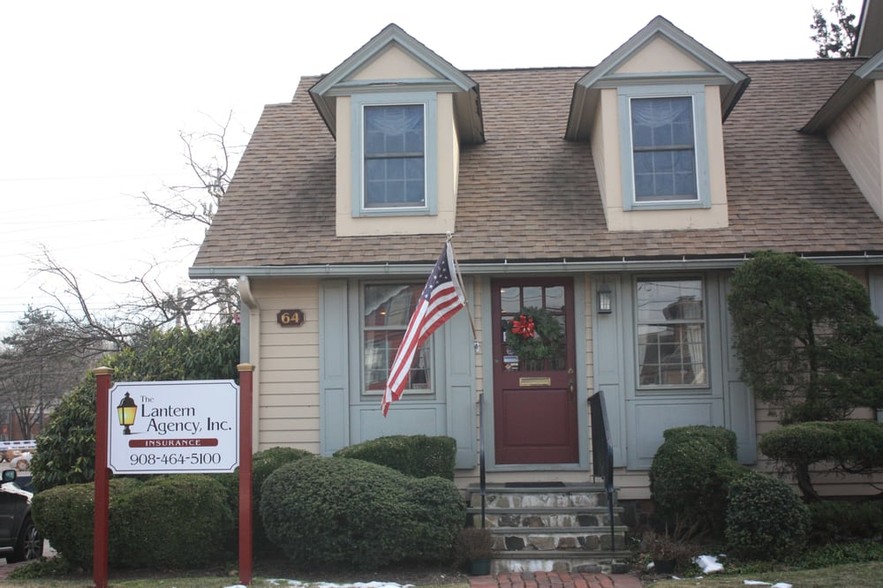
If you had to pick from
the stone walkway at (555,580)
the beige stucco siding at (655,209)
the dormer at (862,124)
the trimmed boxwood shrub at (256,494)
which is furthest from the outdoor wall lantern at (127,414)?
the dormer at (862,124)

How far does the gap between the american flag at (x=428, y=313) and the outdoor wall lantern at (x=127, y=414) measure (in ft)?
7.70

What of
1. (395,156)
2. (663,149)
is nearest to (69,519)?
Answer: (395,156)

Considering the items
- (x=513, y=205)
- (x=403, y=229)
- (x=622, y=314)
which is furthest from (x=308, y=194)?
(x=622, y=314)

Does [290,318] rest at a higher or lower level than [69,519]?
higher

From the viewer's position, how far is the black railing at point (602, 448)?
28.9 feet

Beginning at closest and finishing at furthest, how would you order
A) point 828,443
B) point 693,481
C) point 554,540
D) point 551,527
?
point 828,443 < point 693,481 < point 554,540 < point 551,527

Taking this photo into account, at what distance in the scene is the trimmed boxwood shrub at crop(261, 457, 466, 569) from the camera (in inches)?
323

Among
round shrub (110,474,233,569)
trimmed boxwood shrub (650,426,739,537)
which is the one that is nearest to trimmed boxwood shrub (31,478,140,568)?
round shrub (110,474,233,569)

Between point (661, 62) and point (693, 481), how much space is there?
5278mm

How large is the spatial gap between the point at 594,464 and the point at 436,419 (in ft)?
6.15

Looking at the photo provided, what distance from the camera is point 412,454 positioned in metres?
9.54

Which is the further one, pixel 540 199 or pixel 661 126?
pixel 540 199

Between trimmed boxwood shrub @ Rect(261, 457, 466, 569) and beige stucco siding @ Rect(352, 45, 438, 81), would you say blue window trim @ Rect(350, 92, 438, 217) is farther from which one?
trimmed boxwood shrub @ Rect(261, 457, 466, 569)

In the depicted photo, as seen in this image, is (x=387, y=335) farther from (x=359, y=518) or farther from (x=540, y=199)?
(x=359, y=518)
